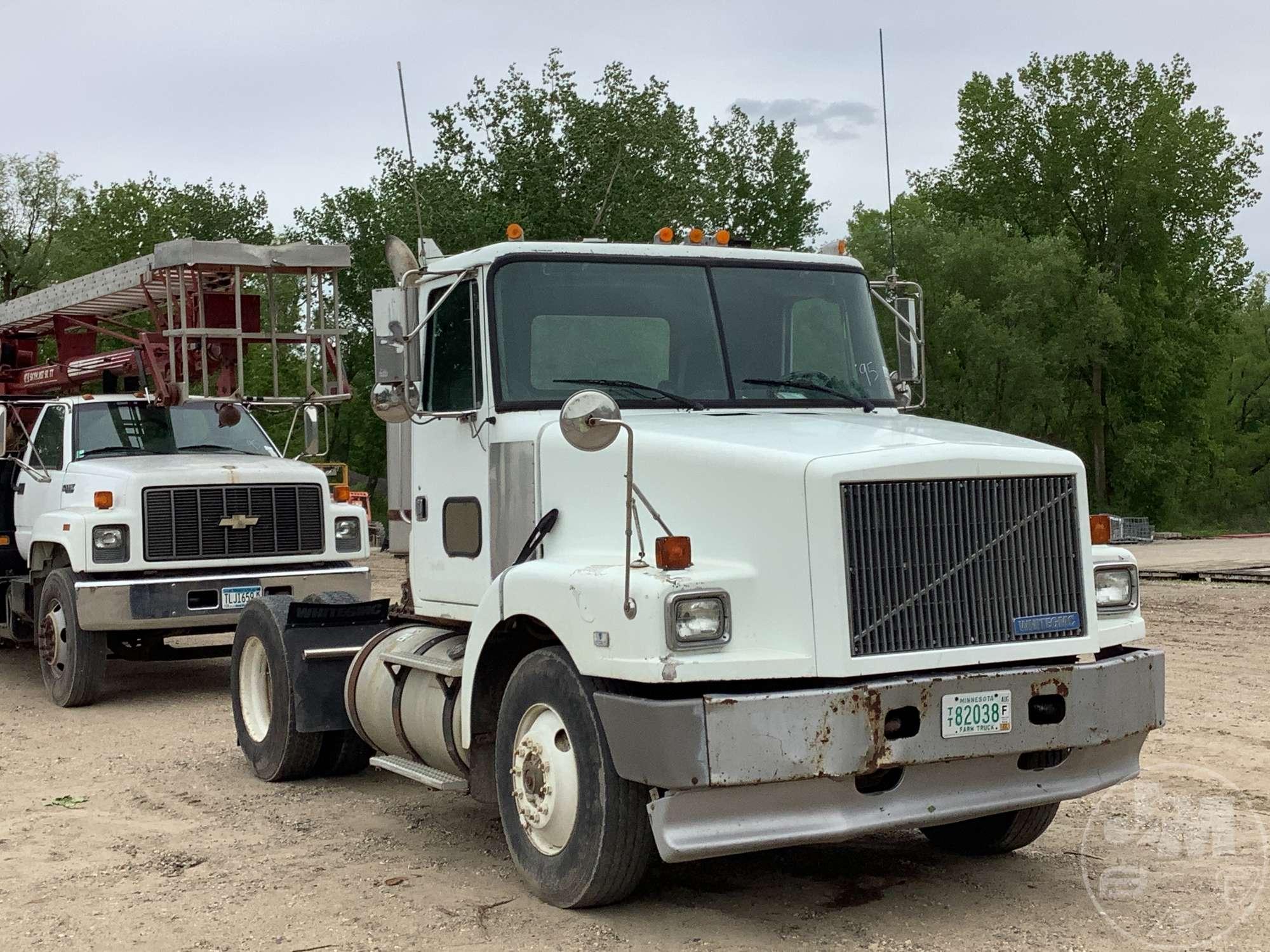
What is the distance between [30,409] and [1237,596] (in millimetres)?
13837

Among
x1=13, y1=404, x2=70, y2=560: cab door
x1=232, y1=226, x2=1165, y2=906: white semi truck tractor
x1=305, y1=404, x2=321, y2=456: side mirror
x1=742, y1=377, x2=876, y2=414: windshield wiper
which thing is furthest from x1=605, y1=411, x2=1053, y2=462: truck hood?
x1=13, y1=404, x2=70, y2=560: cab door

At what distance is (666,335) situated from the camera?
271 inches

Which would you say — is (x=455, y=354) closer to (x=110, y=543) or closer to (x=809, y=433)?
(x=809, y=433)

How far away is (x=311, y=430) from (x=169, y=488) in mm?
1169

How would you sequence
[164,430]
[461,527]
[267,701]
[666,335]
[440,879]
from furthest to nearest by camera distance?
[164,430] → [267,701] → [461,527] → [666,335] → [440,879]

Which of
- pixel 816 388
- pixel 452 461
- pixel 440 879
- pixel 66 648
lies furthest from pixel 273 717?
pixel 66 648

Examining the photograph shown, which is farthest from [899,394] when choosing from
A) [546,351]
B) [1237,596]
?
[1237,596]

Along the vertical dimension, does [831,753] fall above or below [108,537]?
Result: below

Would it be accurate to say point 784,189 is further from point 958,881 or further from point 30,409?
→ point 958,881

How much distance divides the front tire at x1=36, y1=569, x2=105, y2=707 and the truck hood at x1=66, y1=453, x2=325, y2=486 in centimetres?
85

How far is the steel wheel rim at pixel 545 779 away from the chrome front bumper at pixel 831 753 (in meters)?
0.44

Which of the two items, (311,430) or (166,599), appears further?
(311,430)

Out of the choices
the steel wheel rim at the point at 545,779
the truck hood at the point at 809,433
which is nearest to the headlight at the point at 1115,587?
the truck hood at the point at 809,433

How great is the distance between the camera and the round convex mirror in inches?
219
